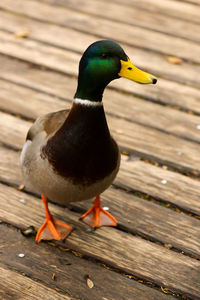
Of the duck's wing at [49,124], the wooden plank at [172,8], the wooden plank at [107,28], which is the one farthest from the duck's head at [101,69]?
the wooden plank at [172,8]

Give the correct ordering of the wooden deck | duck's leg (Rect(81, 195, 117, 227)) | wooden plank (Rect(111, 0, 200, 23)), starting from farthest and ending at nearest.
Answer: wooden plank (Rect(111, 0, 200, 23)) < duck's leg (Rect(81, 195, 117, 227)) < the wooden deck

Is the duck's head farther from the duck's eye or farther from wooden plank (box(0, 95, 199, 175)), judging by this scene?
wooden plank (box(0, 95, 199, 175))

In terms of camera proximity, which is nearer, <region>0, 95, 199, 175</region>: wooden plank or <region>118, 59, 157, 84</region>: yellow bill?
<region>118, 59, 157, 84</region>: yellow bill

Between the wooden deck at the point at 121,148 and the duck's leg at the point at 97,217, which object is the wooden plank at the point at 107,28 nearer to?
the wooden deck at the point at 121,148

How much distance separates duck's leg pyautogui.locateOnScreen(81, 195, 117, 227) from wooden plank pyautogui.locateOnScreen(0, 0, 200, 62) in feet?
6.35

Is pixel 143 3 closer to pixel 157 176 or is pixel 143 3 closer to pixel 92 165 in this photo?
pixel 157 176

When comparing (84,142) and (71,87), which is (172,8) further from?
(84,142)

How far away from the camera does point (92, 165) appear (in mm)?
1944

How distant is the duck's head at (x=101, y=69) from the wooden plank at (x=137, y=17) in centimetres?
236

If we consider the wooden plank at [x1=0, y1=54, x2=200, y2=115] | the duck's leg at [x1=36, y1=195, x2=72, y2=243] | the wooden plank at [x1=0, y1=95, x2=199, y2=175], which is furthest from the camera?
the wooden plank at [x1=0, y1=54, x2=200, y2=115]

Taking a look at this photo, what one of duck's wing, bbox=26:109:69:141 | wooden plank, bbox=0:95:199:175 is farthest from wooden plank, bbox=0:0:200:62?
duck's wing, bbox=26:109:69:141

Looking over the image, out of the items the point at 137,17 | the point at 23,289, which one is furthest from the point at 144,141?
the point at 137,17

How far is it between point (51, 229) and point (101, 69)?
933mm

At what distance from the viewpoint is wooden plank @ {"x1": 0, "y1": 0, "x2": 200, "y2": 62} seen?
12.6 ft
